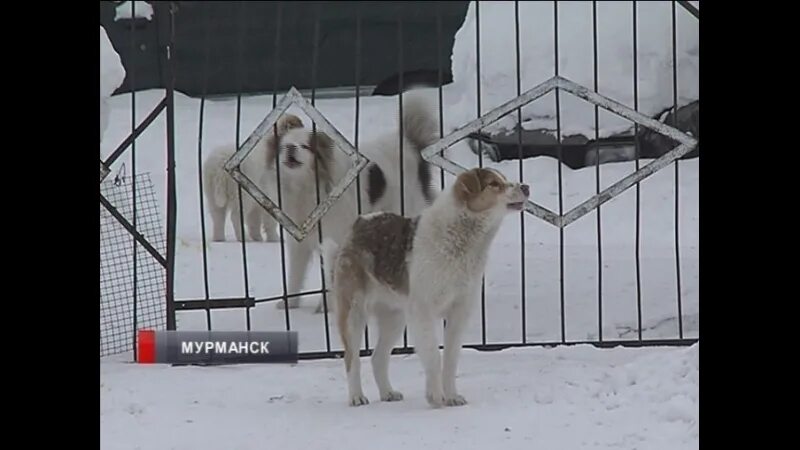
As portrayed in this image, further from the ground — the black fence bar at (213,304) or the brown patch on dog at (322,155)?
the brown patch on dog at (322,155)

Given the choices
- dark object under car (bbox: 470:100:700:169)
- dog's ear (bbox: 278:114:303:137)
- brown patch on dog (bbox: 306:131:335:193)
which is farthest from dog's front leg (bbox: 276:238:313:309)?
dark object under car (bbox: 470:100:700:169)

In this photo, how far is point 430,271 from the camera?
11.6 feet

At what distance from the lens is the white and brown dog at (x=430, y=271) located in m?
3.55

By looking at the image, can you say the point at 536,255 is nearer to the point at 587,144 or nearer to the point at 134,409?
the point at 587,144

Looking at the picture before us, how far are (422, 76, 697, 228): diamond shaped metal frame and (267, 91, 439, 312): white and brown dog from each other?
0.28 m

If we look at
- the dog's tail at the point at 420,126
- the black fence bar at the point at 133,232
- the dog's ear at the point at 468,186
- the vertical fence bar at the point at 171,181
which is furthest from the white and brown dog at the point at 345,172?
the dog's ear at the point at 468,186

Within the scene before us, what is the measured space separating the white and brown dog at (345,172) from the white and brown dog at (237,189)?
0.04 metres

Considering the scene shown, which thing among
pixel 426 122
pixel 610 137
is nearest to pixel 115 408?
pixel 426 122

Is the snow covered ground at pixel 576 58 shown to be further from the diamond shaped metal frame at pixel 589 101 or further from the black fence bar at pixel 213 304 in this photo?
the black fence bar at pixel 213 304

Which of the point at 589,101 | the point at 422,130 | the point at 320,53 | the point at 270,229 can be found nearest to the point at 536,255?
the point at 422,130

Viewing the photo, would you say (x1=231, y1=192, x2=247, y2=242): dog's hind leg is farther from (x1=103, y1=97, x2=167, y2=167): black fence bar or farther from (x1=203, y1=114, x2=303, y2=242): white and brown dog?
(x1=103, y1=97, x2=167, y2=167): black fence bar

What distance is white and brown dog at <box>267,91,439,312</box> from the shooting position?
4.41 metres
